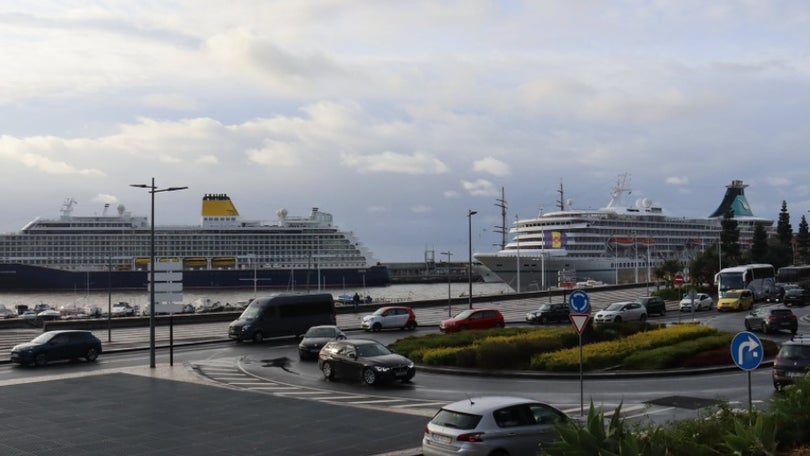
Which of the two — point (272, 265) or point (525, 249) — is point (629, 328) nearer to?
point (525, 249)

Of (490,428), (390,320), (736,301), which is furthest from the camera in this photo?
(736,301)

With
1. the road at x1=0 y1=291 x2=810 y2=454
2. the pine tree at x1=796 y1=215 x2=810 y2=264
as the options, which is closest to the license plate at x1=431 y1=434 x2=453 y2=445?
the road at x1=0 y1=291 x2=810 y2=454

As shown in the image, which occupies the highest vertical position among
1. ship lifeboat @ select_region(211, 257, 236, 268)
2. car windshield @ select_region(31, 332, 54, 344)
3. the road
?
ship lifeboat @ select_region(211, 257, 236, 268)

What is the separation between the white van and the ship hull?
75.7 m

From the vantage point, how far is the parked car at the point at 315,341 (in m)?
28.7

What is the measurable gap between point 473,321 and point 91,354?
56.5 feet

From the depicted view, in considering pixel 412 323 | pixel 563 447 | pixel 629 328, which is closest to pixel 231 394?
pixel 563 447

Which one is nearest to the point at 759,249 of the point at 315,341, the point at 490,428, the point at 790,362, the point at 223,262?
the point at 223,262

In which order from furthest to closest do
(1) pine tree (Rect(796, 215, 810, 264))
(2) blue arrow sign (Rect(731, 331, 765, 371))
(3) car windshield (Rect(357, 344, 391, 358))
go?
1. (1) pine tree (Rect(796, 215, 810, 264))
2. (3) car windshield (Rect(357, 344, 391, 358))
3. (2) blue arrow sign (Rect(731, 331, 765, 371))

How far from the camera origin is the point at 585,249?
10544cm

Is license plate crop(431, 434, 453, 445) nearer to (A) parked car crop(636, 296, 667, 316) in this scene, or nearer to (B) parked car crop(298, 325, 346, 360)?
(B) parked car crop(298, 325, 346, 360)

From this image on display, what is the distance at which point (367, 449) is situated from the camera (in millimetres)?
13562

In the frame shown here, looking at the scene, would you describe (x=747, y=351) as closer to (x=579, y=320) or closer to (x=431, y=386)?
(x=579, y=320)

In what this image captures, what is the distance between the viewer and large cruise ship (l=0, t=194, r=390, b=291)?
4577 inches
